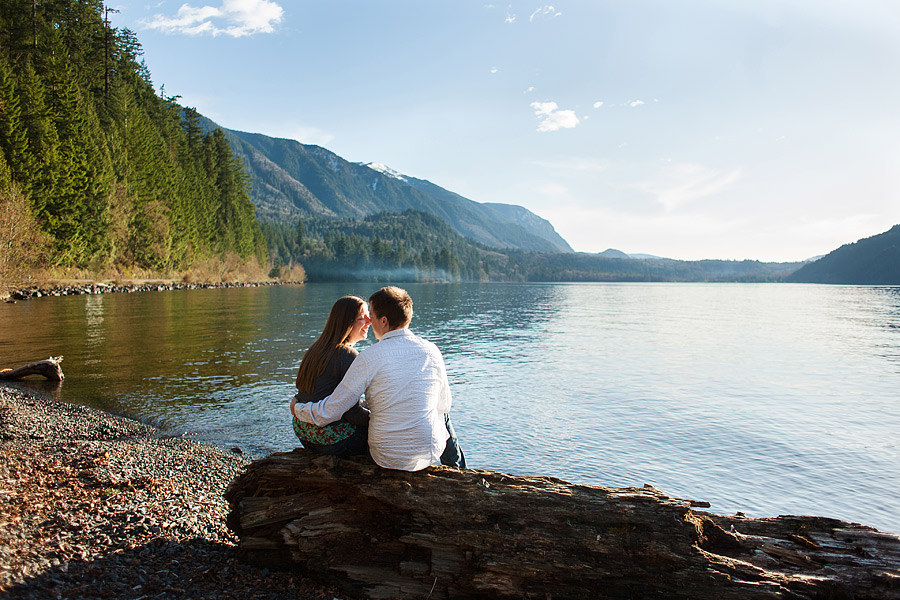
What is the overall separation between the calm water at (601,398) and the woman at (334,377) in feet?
23.2

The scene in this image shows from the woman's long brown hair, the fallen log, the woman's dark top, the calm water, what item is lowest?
the calm water

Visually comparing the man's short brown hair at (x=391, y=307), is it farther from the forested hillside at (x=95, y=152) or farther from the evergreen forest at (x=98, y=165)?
the forested hillside at (x=95, y=152)

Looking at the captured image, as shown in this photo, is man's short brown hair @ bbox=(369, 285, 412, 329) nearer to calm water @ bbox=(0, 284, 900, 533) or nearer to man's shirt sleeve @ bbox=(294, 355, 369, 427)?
man's shirt sleeve @ bbox=(294, 355, 369, 427)

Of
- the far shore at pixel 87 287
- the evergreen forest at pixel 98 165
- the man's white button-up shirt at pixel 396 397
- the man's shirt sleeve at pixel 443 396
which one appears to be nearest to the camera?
the man's white button-up shirt at pixel 396 397

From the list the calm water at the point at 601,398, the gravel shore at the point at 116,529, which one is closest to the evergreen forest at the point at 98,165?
the calm water at the point at 601,398

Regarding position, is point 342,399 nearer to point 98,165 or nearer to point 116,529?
point 116,529

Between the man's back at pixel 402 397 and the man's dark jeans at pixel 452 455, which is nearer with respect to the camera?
the man's back at pixel 402 397

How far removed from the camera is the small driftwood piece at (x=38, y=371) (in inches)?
654

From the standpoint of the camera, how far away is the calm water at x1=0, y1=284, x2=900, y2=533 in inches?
468

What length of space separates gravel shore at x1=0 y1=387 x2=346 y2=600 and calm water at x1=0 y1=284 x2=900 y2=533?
3.47 metres

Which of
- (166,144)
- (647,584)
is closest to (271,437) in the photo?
(647,584)

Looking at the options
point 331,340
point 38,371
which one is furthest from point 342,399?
point 38,371

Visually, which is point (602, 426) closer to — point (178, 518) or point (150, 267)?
point (178, 518)

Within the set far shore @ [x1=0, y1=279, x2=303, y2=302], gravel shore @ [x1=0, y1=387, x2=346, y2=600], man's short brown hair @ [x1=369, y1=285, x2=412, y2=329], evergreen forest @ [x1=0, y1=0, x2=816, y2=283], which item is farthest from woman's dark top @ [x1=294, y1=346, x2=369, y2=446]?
far shore @ [x1=0, y1=279, x2=303, y2=302]
